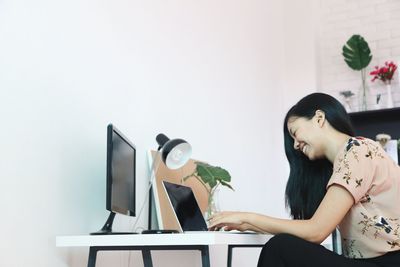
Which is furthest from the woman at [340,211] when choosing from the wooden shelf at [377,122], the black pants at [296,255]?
the wooden shelf at [377,122]

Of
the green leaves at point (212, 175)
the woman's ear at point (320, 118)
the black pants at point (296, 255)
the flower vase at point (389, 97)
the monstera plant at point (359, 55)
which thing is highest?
the monstera plant at point (359, 55)

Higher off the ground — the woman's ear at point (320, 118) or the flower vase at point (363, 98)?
the flower vase at point (363, 98)

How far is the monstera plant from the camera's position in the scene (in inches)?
166

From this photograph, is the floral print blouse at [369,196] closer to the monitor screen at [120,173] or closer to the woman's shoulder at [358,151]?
the woman's shoulder at [358,151]

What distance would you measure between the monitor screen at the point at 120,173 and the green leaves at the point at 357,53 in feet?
8.31

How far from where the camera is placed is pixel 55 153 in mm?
1972

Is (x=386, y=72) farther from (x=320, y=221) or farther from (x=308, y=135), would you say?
(x=320, y=221)

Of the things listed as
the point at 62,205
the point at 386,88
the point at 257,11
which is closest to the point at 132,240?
the point at 62,205

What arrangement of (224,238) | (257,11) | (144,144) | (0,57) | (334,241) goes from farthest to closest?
(257,11) → (334,241) → (144,144) → (0,57) → (224,238)

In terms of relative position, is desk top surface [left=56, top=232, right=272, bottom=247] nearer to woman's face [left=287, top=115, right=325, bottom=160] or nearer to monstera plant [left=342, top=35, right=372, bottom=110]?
woman's face [left=287, top=115, right=325, bottom=160]

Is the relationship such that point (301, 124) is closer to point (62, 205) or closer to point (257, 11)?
point (62, 205)

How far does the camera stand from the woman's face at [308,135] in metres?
1.92

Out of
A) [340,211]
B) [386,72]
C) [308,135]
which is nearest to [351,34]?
[386,72]

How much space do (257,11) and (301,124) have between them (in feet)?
7.42
